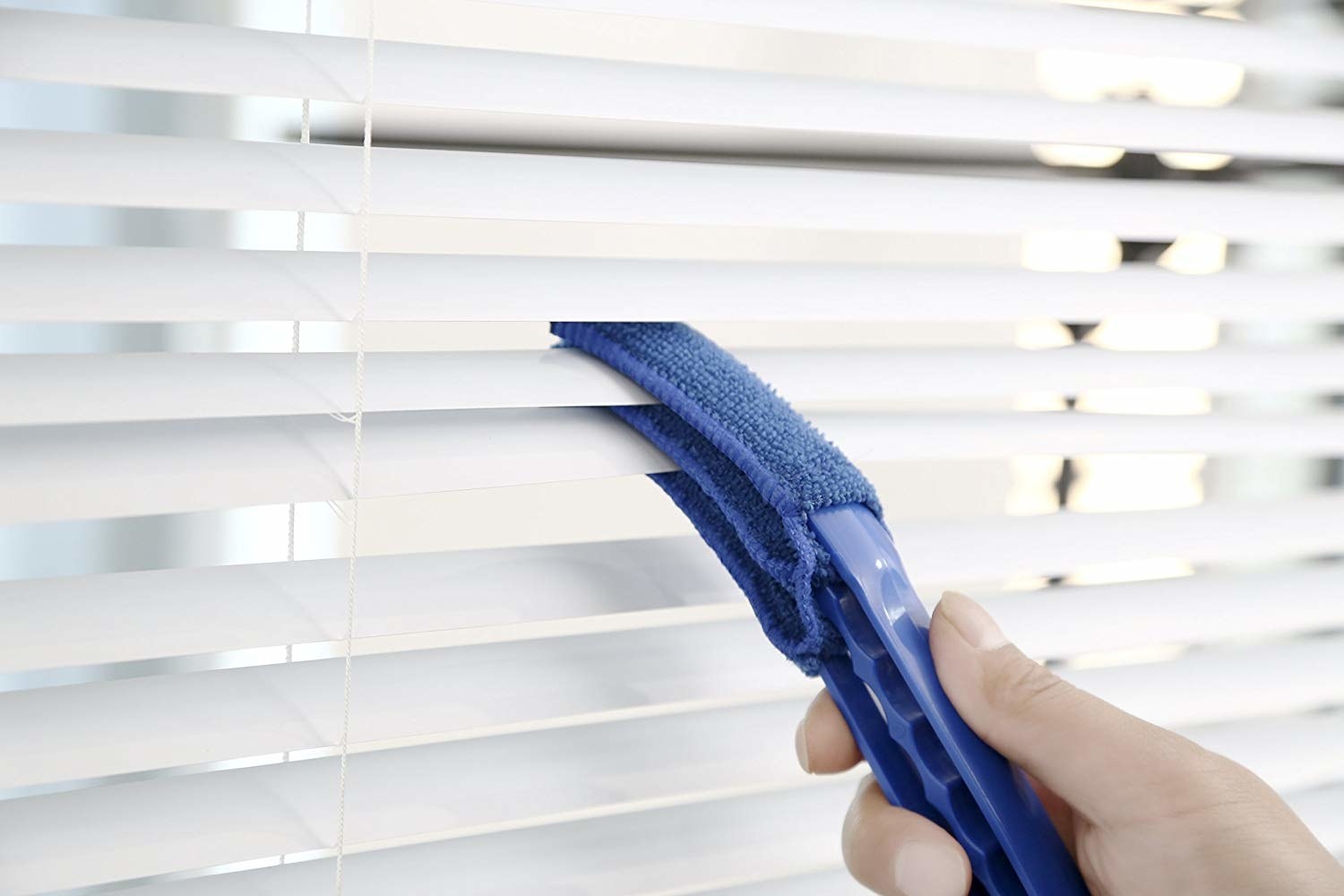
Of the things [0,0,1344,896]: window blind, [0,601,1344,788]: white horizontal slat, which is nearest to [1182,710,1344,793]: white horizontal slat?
[0,0,1344,896]: window blind

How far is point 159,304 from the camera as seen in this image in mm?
491

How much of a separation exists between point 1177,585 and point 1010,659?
0.30 metres

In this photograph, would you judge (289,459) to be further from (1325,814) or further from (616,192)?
(1325,814)

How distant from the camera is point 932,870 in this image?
1.60 ft

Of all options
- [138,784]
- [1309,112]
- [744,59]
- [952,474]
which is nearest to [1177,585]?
[952,474]

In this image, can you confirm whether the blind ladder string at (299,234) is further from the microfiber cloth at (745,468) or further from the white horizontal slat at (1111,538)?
the white horizontal slat at (1111,538)

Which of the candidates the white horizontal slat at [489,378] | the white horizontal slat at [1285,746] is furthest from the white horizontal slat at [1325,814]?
the white horizontal slat at [489,378]

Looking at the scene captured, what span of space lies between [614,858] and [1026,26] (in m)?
0.48

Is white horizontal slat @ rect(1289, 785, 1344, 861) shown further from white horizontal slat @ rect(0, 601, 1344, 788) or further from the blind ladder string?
the blind ladder string

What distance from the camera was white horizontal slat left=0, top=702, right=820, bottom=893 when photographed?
20.1 inches

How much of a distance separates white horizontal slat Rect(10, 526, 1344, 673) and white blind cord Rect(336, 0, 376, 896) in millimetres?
18

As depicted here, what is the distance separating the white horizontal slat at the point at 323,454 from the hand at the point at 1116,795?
152 mm

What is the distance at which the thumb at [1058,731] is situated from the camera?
0.49 meters

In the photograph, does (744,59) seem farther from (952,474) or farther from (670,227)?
(952,474)
